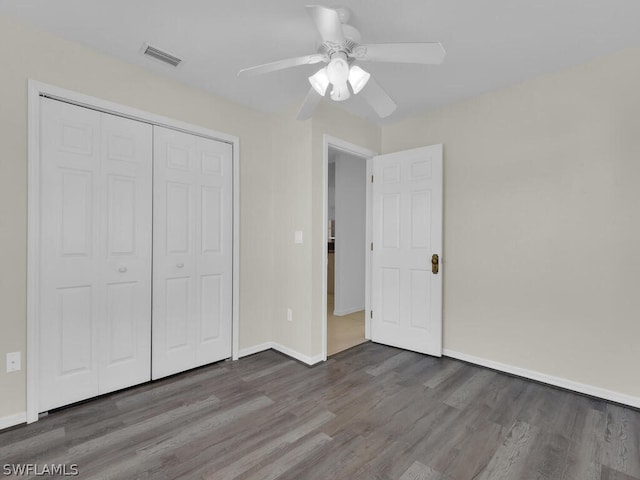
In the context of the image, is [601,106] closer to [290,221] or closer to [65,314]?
[290,221]

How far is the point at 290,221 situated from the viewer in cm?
312

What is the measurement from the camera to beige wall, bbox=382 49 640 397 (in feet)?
7.28

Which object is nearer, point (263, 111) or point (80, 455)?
point (80, 455)

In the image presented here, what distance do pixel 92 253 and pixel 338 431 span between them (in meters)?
2.04

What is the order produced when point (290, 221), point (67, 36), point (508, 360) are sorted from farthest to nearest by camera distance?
1. point (290, 221)
2. point (508, 360)
3. point (67, 36)

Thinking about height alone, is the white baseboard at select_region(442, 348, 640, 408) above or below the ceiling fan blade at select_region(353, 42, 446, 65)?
below

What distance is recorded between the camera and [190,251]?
8.95 feet

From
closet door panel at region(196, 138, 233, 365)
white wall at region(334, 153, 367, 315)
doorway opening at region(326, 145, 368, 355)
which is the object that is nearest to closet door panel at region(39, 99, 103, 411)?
closet door panel at region(196, 138, 233, 365)

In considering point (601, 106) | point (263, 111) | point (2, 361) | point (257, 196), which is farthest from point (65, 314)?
point (601, 106)

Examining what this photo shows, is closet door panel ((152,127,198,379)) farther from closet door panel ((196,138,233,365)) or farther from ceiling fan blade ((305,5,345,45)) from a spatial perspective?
ceiling fan blade ((305,5,345,45))

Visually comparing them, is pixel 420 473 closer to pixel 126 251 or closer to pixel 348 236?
pixel 126 251

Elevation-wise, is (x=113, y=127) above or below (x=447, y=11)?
below

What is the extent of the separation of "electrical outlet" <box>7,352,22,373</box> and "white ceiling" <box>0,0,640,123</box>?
2.03 meters

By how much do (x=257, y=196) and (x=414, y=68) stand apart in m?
1.78
